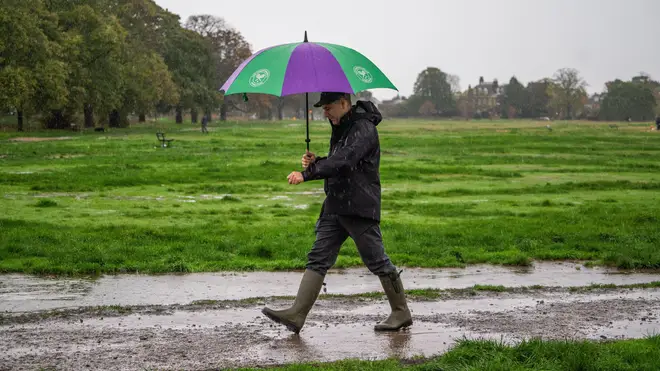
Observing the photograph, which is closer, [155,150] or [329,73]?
[329,73]

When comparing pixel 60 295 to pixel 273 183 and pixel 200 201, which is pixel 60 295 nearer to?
pixel 200 201

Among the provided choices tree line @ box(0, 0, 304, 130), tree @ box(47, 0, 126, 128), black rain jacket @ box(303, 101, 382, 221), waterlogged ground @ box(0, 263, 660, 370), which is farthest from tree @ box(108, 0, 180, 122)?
black rain jacket @ box(303, 101, 382, 221)

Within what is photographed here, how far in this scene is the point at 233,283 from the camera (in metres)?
10.4

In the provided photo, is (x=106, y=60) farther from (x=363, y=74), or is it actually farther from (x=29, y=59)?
(x=363, y=74)

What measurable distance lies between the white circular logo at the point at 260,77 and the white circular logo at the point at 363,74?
2.54ft

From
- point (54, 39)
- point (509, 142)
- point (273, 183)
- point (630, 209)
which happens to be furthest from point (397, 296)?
point (54, 39)

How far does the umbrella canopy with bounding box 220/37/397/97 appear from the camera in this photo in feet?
24.1

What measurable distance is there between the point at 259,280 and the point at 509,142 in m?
47.4

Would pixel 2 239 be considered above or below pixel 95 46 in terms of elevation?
below

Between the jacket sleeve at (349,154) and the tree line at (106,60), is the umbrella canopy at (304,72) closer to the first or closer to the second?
the jacket sleeve at (349,154)

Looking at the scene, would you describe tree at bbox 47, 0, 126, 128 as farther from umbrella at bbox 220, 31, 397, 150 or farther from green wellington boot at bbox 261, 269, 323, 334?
green wellington boot at bbox 261, 269, 323, 334

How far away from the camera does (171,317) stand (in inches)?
328

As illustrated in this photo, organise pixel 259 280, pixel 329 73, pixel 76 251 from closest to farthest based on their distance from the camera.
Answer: pixel 329 73 → pixel 259 280 → pixel 76 251

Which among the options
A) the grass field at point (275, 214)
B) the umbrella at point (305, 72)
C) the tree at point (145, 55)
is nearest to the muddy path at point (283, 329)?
the umbrella at point (305, 72)
